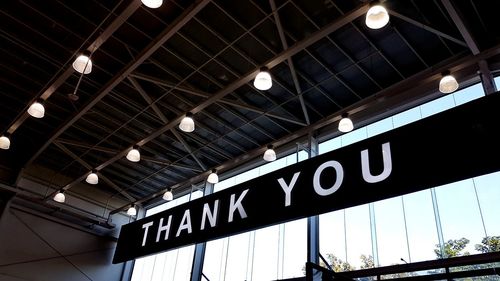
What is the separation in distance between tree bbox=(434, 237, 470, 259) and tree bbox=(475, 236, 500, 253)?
21 centimetres

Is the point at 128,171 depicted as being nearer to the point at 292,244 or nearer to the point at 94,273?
the point at 94,273

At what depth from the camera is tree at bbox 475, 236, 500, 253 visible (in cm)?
671

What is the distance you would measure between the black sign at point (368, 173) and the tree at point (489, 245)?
13.2 ft

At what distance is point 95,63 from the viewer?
909cm

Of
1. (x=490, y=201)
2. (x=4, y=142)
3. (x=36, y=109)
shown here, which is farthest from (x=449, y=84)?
(x=4, y=142)

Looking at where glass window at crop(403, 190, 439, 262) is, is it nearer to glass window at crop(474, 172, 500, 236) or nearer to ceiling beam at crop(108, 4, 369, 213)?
glass window at crop(474, 172, 500, 236)

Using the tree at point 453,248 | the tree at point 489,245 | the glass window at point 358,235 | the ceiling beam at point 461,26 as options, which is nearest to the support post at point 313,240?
the glass window at point 358,235

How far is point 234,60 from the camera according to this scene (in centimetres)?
879

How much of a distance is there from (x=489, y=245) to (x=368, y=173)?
411 centimetres

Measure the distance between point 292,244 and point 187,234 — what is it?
13.1 ft

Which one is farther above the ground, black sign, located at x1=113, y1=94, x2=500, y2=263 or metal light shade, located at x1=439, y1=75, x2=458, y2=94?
metal light shade, located at x1=439, y1=75, x2=458, y2=94

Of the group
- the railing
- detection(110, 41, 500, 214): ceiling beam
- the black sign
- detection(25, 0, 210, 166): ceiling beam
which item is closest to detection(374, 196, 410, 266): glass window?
detection(110, 41, 500, 214): ceiling beam

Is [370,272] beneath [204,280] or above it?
beneath

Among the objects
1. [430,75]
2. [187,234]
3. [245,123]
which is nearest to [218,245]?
[245,123]
